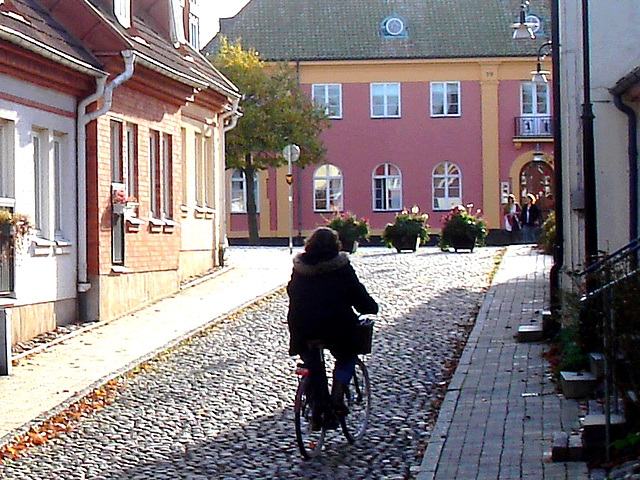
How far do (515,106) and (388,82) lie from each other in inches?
213

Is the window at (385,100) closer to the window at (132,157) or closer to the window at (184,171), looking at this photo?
the window at (184,171)

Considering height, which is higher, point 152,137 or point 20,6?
point 20,6

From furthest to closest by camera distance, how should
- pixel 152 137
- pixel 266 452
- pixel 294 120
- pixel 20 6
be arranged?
pixel 294 120 < pixel 152 137 < pixel 20 6 < pixel 266 452

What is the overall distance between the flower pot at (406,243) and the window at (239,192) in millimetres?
19015

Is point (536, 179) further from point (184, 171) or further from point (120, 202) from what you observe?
point (120, 202)

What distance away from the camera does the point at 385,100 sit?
51000 mm

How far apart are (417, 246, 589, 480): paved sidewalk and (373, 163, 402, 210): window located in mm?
35632

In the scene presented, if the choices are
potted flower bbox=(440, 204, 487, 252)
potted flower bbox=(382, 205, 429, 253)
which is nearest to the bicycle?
potted flower bbox=(440, 204, 487, 252)

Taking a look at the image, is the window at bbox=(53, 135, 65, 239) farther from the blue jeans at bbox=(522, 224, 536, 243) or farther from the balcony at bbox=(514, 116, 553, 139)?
the balcony at bbox=(514, 116, 553, 139)

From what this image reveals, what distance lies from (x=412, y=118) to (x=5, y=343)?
39.9 metres

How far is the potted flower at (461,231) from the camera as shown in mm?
32094

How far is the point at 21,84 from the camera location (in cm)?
1477

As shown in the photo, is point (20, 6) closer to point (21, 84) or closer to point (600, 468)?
point (21, 84)

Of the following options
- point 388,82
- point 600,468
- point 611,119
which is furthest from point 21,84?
point 388,82
